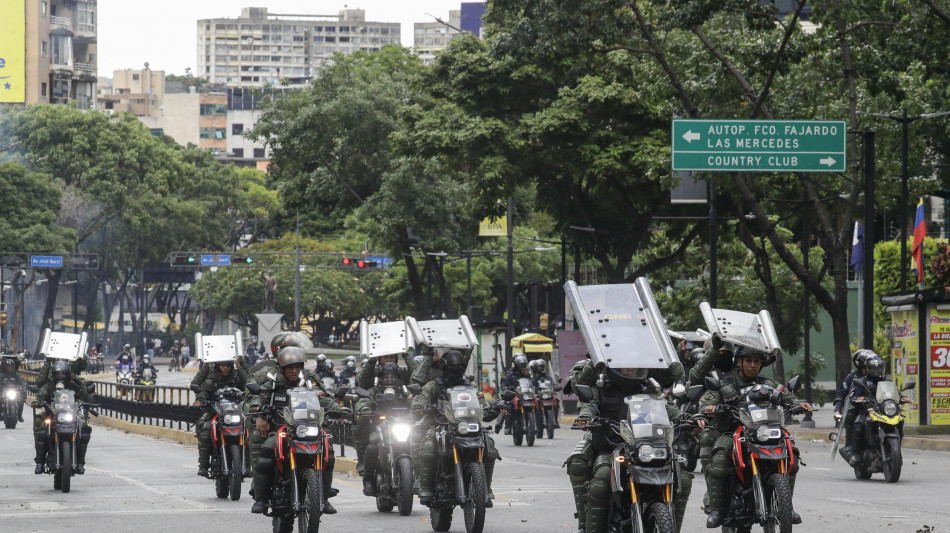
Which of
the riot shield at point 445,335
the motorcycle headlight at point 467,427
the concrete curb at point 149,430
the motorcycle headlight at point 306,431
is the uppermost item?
the riot shield at point 445,335

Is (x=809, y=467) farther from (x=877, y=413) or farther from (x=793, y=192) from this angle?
(x=793, y=192)

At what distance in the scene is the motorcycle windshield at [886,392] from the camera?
64.2 ft

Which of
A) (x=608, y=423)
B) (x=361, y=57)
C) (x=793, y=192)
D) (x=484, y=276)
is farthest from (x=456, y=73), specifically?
(x=484, y=276)

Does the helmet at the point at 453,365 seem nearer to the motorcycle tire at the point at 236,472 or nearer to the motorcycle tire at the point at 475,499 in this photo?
the motorcycle tire at the point at 475,499

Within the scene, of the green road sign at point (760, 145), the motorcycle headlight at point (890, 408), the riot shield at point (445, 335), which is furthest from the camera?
the green road sign at point (760, 145)

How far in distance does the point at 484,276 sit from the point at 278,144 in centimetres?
2609

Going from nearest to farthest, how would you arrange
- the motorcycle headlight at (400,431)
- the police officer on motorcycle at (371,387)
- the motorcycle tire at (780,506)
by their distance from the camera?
the motorcycle tire at (780,506)
the motorcycle headlight at (400,431)
the police officer on motorcycle at (371,387)

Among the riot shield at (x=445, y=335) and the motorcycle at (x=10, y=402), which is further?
the motorcycle at (x=10, y=402)

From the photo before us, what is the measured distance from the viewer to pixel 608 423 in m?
9.99

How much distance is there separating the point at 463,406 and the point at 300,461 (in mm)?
1718

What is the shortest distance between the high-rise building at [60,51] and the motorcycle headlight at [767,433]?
3826 inches

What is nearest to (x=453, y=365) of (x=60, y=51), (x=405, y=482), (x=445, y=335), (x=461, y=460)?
(x=445, y=335)

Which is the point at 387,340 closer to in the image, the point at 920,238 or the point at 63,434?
the point at 63,434

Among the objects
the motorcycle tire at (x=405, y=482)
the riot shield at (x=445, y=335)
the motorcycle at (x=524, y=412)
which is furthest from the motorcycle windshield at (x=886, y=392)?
the motorcycle at (x=524, y=412)
